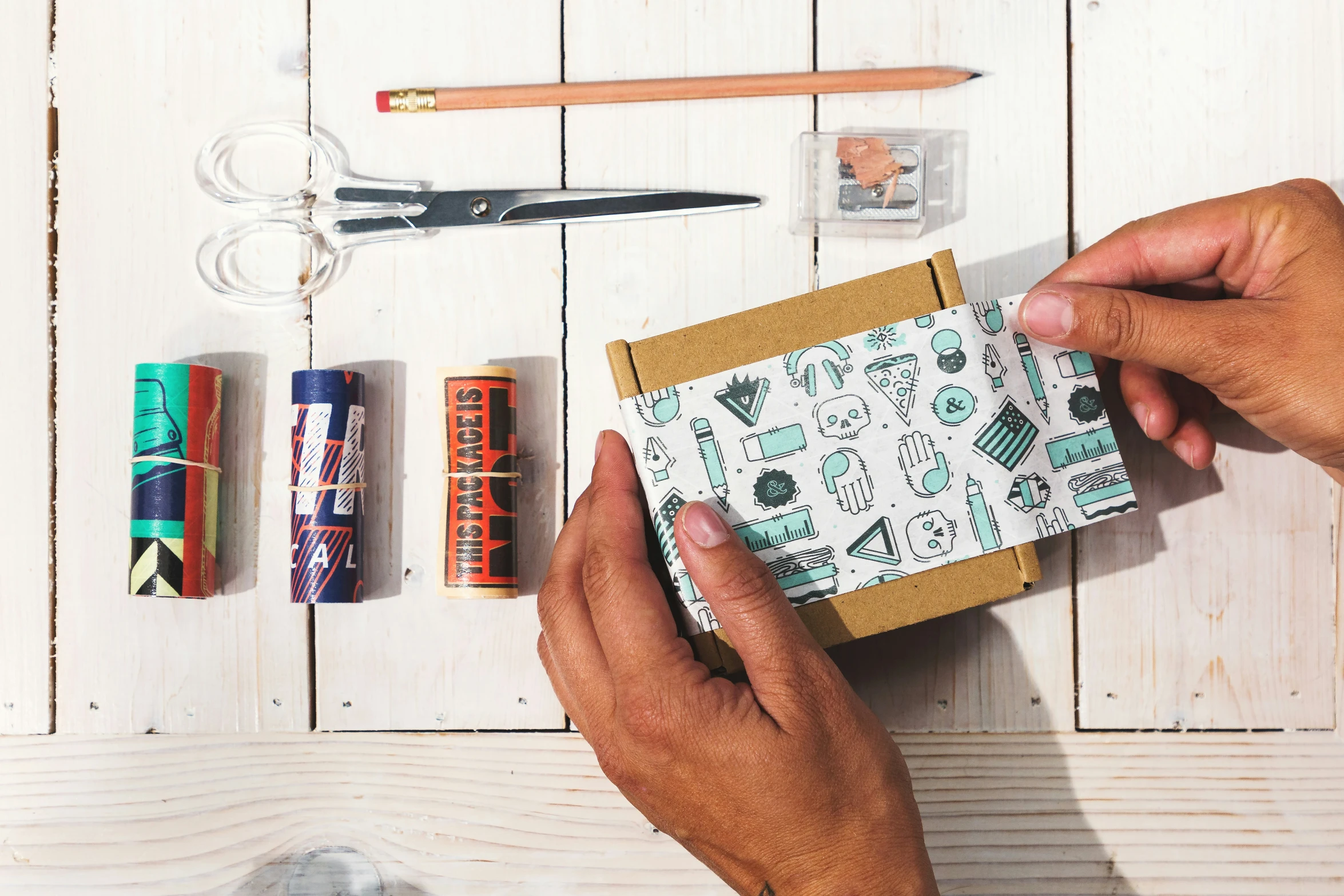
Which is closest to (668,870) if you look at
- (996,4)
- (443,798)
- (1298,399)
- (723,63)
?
(443,798)

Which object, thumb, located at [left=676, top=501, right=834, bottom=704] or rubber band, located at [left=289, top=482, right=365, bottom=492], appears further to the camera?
rubber band, located at [left=289, top=482, right=365, bottom=492]

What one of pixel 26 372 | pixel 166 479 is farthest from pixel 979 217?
pixel 26 372

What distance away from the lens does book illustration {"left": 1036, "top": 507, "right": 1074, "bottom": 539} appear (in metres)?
0.66

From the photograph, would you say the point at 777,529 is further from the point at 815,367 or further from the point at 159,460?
the point at 159,460

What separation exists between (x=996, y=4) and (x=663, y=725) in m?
0.75

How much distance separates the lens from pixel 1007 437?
2.17ft

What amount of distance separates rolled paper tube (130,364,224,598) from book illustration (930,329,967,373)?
66 cm

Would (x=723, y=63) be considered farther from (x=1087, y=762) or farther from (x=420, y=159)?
(x=1087, y=762)

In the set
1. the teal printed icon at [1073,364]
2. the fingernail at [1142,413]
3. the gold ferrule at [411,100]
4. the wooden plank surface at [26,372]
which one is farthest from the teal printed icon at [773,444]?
the wooden plank surface at [26,372]

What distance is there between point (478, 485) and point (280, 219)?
34cm

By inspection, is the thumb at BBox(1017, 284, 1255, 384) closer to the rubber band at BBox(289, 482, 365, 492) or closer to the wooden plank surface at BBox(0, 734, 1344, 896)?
the wooden plank surface at BBox(0, 734, 1344, 896)

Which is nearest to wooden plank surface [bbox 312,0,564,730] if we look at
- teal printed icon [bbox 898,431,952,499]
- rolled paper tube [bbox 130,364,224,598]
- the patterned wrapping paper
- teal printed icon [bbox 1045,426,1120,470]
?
rolled paper tube [bbox 130,364,224,598]

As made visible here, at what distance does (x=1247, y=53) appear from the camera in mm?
844

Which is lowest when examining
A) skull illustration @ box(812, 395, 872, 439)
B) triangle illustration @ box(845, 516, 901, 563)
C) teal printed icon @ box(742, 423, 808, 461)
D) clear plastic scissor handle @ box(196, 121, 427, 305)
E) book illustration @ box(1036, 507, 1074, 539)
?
triangle illustration @ box(845, 516, 901, 563)
